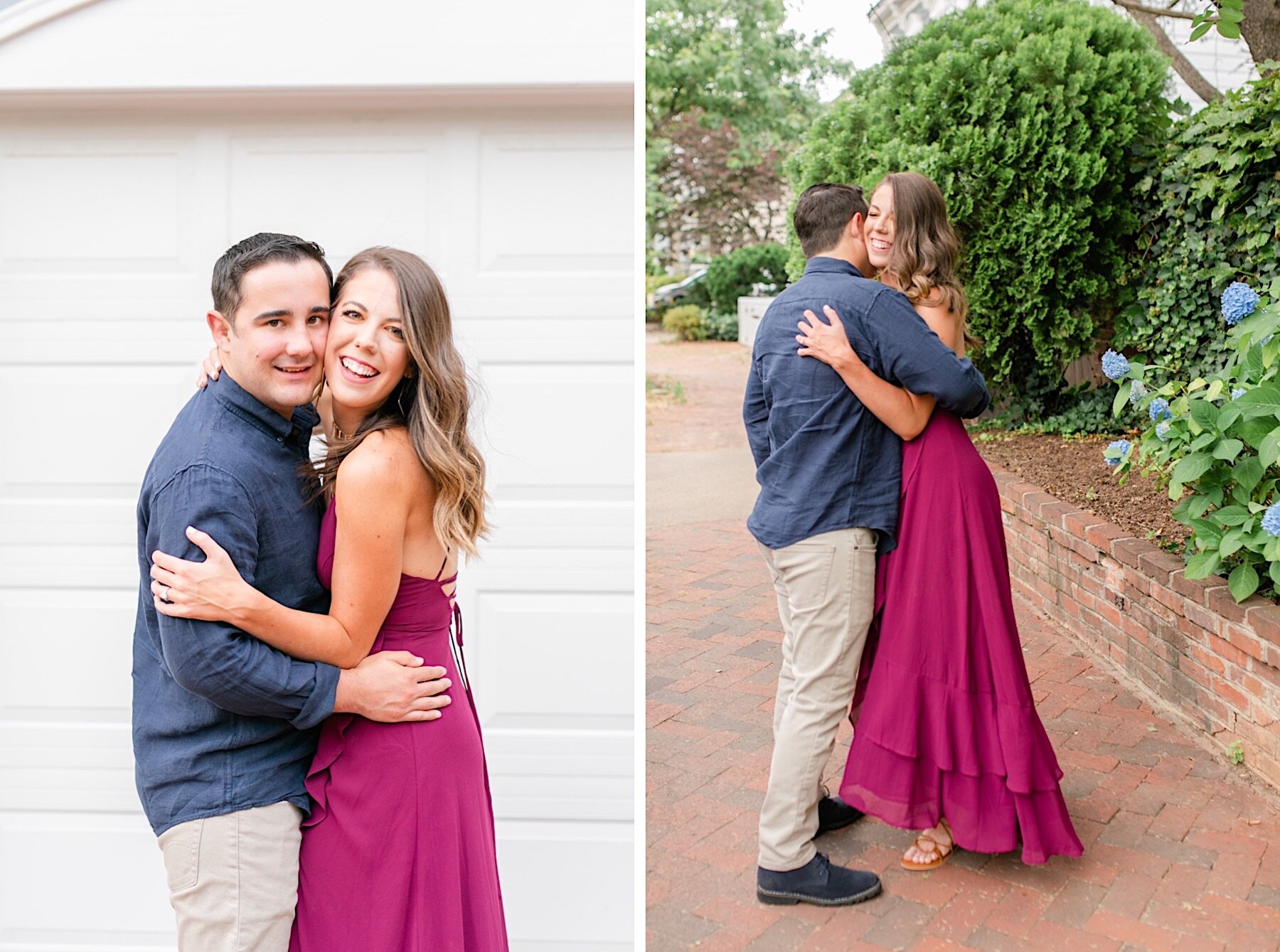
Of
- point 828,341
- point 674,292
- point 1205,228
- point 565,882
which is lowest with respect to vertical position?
point 565,882

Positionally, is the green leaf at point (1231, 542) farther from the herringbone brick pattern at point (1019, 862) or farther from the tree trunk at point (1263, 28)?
the tree trunk at point (1263, 28)

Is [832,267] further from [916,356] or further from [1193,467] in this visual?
[1193,467]

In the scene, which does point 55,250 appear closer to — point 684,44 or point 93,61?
point 93,61

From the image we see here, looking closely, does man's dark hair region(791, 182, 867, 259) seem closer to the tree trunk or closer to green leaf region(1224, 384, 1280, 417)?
green leaf region(1224, 384, 1280, 417)

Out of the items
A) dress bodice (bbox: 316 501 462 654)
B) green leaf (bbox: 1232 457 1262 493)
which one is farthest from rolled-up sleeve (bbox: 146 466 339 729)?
green leaf (bbox: 1232 457 1262 493)

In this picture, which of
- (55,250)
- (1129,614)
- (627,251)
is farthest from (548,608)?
(1129,614)

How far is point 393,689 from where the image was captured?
2.28 meters

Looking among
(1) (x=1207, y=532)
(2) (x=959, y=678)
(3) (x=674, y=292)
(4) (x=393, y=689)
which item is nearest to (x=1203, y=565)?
(1) (x=1207, y=532)

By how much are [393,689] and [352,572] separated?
0.87 feet

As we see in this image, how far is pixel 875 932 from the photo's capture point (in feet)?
9.61

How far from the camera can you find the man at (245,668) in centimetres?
213

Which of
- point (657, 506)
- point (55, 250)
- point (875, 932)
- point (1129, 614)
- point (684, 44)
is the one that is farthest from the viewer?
point (684, 44)

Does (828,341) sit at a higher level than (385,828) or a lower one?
higher

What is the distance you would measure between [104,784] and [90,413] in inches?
47.9
